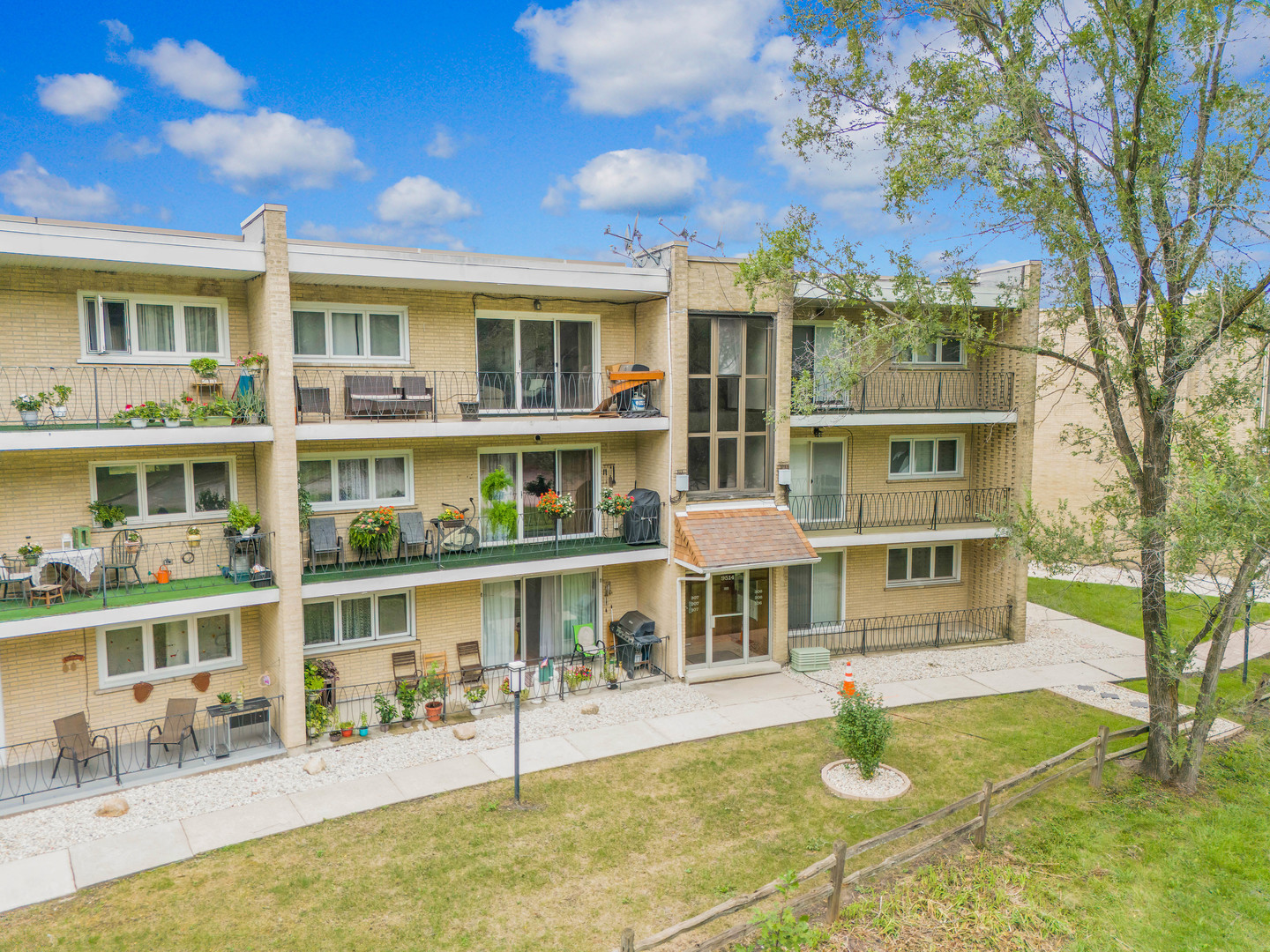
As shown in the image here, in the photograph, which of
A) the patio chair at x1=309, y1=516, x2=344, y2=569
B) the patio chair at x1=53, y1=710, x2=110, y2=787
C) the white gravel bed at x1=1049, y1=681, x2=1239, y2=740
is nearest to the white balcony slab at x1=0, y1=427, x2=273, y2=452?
the patio chair at x1=309, y1=516, x2=344, y2=569

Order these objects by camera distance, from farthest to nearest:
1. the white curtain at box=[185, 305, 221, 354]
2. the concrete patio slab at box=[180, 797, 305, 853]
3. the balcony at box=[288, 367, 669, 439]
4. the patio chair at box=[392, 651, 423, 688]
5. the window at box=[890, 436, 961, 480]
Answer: the window at box=[890, 436, 961, 480], the patio chair at box=[392, 651, 423, 688], the balcony at box=[288, 367, 669, 439], the white curtain at box=[185, 305, 221, 354], the concrete patio slab at box=[180, 797, 305, 853]

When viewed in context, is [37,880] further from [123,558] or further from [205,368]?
[205,368]

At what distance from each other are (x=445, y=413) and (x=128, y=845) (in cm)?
866

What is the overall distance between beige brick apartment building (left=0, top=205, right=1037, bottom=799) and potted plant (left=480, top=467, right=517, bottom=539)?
0.50 ft

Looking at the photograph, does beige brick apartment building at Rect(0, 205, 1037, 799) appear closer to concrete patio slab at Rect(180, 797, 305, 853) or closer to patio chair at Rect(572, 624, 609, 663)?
patio chair at Rect(572, 624, 609, 663)

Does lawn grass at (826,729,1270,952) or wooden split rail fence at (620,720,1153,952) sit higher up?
wooden split rail fence at (620,720,1153,952)

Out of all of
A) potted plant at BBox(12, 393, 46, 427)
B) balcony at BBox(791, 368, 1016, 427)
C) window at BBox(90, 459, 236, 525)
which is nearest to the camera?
potted plant at BBox(12, 393, 46, 427)

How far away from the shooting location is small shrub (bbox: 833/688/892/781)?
12391 mm

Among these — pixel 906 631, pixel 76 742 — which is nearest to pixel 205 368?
pixel 76 742

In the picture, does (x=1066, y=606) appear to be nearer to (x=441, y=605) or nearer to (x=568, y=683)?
(x=568, y=683)

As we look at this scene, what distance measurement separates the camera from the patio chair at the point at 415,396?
15359 mm

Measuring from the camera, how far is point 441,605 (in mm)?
16609

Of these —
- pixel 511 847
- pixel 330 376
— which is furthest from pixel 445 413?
pixel 511 847

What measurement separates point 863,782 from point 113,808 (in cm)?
1102
